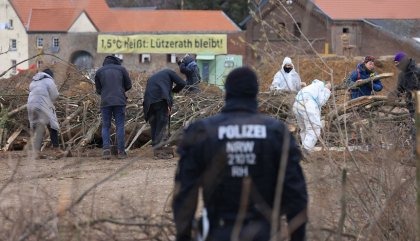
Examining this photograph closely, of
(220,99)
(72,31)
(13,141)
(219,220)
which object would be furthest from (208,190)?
(72,31)

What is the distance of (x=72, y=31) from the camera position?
6531 cm

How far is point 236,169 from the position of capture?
513cm

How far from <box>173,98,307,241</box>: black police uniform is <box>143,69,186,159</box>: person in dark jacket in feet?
23.0

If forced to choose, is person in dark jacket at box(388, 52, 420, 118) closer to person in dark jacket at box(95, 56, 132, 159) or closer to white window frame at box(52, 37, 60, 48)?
person in dark jacket at box(95, 56, 132, 159)

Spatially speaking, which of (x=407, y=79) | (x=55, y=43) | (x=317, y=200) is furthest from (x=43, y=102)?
(x=55, y=43)

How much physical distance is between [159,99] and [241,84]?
709 cm

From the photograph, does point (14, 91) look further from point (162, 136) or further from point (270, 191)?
point (270, 191)

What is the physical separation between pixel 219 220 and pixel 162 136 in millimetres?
7290

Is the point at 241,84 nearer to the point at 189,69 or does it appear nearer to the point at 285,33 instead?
the point at 285,33

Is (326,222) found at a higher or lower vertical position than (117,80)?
lower

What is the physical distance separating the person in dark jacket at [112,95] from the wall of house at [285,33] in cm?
200

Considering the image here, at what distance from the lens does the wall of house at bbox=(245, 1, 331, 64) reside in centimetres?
825

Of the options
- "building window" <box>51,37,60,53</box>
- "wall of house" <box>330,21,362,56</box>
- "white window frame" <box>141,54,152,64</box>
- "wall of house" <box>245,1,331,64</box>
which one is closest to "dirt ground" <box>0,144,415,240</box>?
"wall of house" <box>245,1,331,64</box>

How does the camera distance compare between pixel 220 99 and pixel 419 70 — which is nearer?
pixel 419 70
